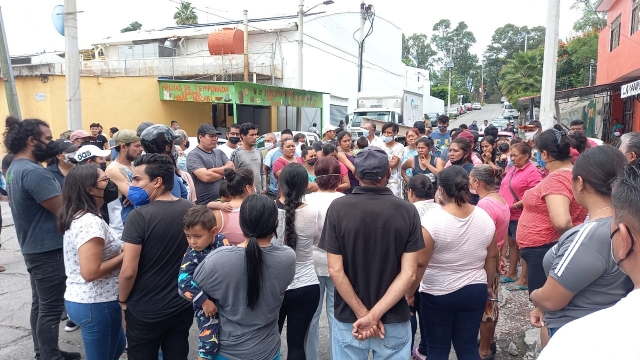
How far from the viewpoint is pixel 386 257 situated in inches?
→ 96.1

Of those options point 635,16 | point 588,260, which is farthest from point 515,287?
point 635,16

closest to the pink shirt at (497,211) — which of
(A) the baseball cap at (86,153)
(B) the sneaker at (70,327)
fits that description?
(A) the baseball cap at (86,153)

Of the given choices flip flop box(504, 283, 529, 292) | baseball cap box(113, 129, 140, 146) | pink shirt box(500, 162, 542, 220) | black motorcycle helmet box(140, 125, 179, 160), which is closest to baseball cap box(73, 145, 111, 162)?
baseball cap box(113, 129, 140, 146)

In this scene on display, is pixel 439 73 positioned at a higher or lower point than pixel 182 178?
higher

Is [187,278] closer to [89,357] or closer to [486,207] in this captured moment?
[89,357]

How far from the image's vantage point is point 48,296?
11.0 ft

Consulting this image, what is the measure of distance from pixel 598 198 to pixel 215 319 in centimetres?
213

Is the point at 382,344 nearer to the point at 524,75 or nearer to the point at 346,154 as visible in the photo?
the point at 346,154

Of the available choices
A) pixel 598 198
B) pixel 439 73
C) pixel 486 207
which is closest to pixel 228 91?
pixel 486 207

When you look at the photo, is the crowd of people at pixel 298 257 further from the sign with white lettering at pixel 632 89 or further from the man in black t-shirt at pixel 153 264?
the sign with white lettering at pixel 632 89

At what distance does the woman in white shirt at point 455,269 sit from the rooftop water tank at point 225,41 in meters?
22.2

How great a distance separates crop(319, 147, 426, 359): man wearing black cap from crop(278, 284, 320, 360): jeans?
18.1 inches

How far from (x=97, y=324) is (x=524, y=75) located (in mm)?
38352

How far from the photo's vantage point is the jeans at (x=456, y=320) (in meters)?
2.86
